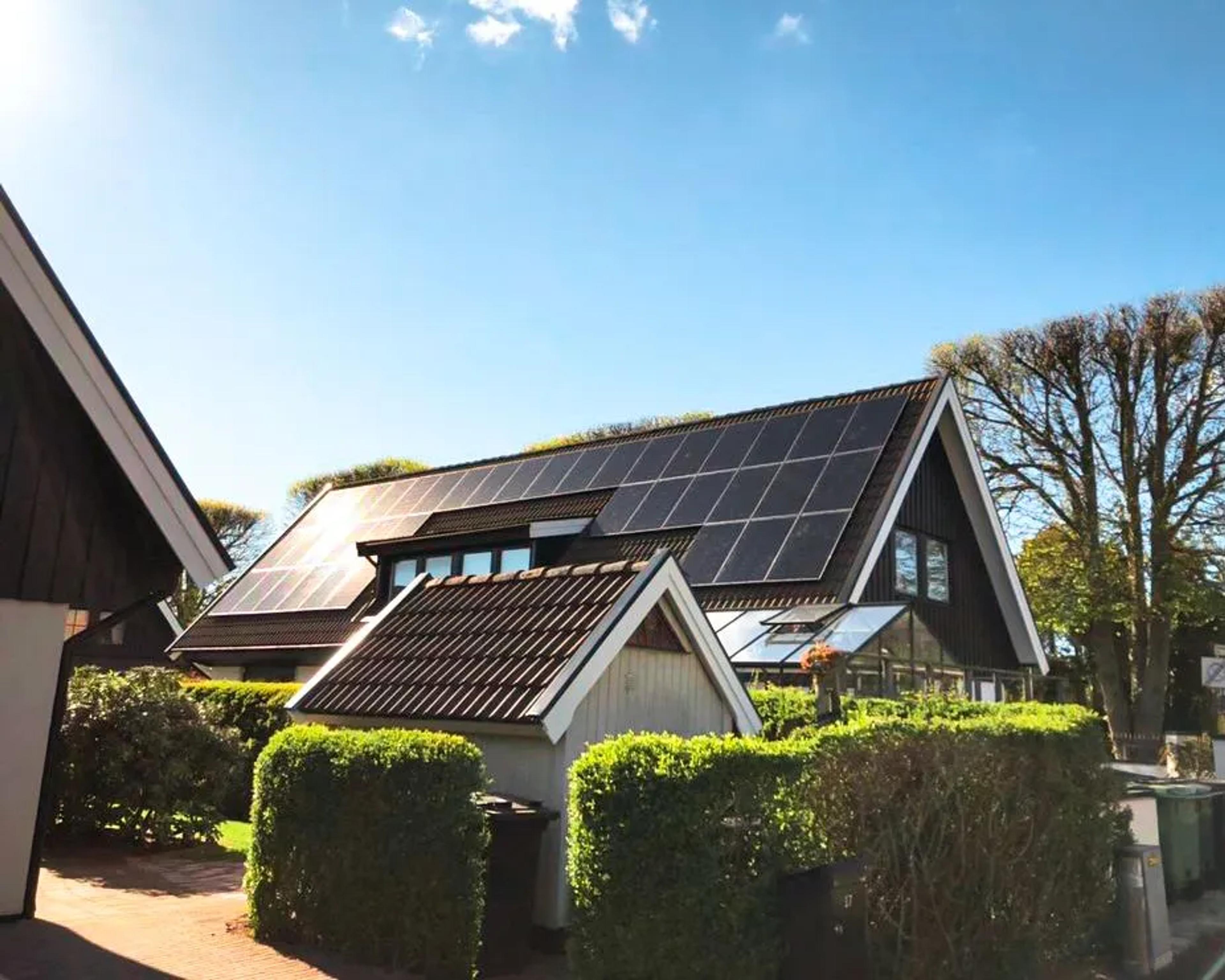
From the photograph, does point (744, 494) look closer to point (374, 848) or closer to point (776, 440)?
point (776, 440)

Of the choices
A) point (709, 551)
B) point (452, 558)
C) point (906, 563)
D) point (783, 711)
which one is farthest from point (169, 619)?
point (783, 711)

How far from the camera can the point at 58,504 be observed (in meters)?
7.69

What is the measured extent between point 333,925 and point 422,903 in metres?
0.99

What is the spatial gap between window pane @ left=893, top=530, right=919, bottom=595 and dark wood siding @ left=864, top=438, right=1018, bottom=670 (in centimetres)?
15

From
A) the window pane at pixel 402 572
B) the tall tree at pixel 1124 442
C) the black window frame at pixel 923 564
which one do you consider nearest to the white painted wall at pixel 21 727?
the window pane at pixel 402 572

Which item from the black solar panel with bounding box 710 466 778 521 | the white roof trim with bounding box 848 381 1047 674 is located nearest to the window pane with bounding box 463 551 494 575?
the black solar panel with bounding box 710 466 778 521

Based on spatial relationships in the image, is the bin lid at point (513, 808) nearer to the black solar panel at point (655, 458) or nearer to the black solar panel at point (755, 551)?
the black solar panel at point (755, 551)

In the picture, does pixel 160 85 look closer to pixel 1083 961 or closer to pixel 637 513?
pixel 1083 961

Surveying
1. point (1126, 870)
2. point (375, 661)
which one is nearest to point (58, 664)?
point (375, 661)

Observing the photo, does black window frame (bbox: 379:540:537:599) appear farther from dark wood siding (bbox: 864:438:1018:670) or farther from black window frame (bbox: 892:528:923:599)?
dark wood siding (bbox: 864:438:1018:670)

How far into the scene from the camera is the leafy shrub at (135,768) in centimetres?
1171

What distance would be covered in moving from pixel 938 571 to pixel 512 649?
14.4 m

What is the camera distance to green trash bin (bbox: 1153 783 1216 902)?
10.9 m

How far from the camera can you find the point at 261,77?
984 centimetres
